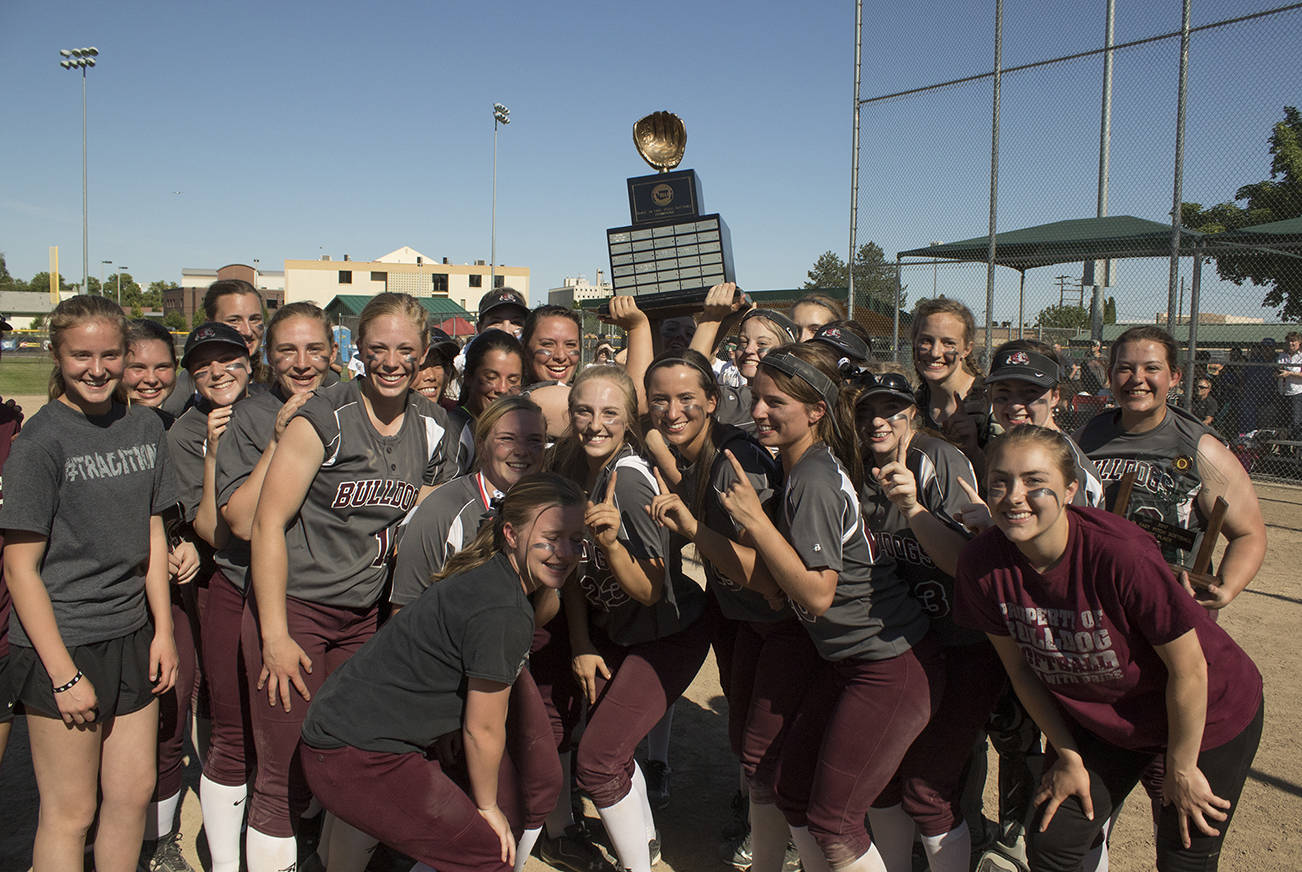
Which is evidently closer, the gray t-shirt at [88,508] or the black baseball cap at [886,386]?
the gray t-shirt at [88,508]

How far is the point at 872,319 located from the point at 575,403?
1116 cm

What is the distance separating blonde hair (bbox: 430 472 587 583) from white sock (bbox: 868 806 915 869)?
1571 millimetres

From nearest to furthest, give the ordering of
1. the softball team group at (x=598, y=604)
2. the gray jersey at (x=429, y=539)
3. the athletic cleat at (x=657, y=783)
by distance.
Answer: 1. the softball team group at (x=598, y=604)
2. the gray jersey at (x=429, y=539)
3. the athletic cleat at (x=657, y=783)

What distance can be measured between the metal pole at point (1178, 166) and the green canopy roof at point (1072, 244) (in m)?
1.00

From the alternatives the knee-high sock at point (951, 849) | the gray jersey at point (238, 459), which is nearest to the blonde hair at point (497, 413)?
the gray jersey at point (238, 459)

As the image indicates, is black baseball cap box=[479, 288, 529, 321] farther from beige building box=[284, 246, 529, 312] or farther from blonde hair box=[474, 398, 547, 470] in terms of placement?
beige building box=[284, 246, 529, 312]

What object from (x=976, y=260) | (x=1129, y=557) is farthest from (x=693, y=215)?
(x=976, y=260)

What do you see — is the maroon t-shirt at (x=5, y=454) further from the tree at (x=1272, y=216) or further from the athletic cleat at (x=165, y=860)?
the tree at (x=1272, y=216)

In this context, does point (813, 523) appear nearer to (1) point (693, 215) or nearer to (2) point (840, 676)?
(2) point (840, 676)

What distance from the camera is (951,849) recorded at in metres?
2.90

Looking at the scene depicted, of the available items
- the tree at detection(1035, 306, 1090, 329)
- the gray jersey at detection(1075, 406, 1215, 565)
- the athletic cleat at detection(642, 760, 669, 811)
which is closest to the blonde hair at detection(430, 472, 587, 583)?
the athletic cleat at detection(642, 760, 669, 811)

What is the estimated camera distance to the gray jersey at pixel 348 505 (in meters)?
3.04

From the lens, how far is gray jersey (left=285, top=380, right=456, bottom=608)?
3035 millimetres

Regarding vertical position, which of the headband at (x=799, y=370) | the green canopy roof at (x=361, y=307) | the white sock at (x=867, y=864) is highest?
the green canopy roof at (x=361, y=307)
